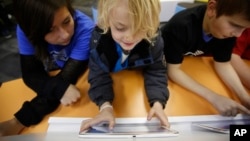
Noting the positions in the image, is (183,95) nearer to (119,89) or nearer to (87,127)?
(119,89)

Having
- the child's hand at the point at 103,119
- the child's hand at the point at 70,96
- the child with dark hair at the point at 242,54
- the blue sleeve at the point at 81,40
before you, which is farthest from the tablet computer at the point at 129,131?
the child with dark hair at the point at 242,54

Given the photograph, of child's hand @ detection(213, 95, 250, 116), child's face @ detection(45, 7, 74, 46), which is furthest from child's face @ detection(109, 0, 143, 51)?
child's hand @ detection(213, 95, 250, 116)

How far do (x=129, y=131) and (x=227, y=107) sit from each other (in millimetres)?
310

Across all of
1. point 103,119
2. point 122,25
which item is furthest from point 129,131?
point 122,25

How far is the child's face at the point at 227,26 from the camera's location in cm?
68

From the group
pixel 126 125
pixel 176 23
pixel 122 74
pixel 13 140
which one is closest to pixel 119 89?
pixel 122 74

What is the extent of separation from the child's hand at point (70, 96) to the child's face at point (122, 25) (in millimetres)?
211

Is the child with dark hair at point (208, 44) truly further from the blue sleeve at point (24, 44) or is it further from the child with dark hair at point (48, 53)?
the blue sleeve at point (24, 44)

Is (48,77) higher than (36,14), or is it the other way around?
(36,14)

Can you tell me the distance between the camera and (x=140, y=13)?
0.56 meters

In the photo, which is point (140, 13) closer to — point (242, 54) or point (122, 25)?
point (122, 25)

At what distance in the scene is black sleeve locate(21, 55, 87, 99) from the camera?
763mm

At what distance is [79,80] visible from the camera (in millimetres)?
829

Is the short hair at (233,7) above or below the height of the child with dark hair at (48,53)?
above
